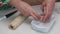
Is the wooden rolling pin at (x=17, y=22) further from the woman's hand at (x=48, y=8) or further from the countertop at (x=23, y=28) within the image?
the woman's hand at (x=48, y=8)

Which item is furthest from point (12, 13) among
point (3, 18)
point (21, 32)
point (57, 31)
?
point (57, 31)

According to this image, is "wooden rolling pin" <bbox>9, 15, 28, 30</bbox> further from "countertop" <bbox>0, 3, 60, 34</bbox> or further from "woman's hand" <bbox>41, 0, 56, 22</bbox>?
"woman's hand" <bbox>41, 0, 56, 22</bbox>

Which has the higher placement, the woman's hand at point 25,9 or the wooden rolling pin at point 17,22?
the woman's hand at point 25,9

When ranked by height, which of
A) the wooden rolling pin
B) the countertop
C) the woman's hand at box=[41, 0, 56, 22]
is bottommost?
the countertop

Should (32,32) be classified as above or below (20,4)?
below

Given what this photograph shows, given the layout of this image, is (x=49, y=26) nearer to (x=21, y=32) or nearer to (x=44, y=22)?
(x=44, y=22)

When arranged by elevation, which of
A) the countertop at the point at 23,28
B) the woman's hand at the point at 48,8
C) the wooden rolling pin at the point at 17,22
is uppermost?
the woman's hand at the point at 48,8

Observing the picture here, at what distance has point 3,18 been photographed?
73cm

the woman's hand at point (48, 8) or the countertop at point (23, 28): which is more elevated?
the woman's hand at point (48, 8)

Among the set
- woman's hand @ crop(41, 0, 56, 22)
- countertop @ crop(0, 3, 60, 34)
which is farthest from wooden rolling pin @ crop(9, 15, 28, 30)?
woman's hand @ crop(41, 0, 56, 22)

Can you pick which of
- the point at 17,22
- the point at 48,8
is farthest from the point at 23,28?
the point at 48,8

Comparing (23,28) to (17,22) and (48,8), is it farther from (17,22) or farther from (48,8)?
(48,8)

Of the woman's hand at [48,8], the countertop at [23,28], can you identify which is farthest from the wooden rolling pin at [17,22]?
the woman's hand at [48,8]

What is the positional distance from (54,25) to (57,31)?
53mm
